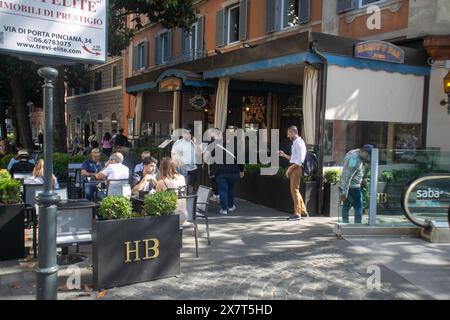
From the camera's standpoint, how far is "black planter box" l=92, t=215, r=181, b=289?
4805 millimetres

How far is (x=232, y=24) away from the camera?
19641 millimetres

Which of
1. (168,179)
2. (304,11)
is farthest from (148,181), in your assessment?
(304,11)

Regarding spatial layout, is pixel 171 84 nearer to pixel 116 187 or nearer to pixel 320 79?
pixel 320 79

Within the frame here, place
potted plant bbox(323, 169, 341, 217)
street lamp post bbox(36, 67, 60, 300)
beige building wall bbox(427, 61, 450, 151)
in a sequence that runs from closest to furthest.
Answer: street lamp post bbox(36, 67, 60, 300) → potted plant bbox(323, 169, 341, 217) → beige building wall bbox(427, 61, 450, 151)

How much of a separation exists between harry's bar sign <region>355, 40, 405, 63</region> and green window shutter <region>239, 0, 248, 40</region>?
8.75m

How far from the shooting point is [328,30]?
14.2 metres

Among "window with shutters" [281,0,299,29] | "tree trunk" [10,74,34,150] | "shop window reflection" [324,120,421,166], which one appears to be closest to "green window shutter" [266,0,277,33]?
"window with shutters" [281,0,299,29]

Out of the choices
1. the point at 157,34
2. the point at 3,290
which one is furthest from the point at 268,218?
the point at 157,34

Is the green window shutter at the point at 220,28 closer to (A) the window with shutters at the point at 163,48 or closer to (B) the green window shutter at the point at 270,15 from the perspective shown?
(B) the green window shutter at the point at 270,15

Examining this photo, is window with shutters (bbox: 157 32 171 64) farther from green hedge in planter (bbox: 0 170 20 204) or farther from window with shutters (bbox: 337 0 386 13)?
green hedge in planter (bbox: 0 170 20 204)

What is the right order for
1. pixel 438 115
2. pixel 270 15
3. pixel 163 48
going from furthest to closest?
pixel 163 48, pixel 270 15, pixel 438 115

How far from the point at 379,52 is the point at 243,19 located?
9.35 metres
